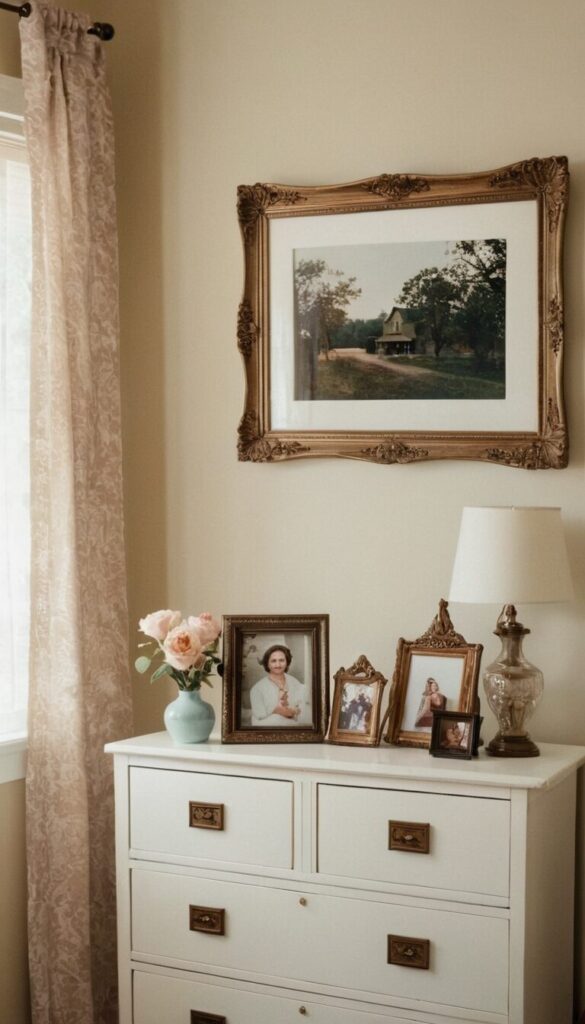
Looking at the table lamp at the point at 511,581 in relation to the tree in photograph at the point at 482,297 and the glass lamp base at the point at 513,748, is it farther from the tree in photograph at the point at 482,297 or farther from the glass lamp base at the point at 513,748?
the tree in photograph at the point at 482,297

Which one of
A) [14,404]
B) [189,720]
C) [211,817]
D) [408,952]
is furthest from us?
[14,404]

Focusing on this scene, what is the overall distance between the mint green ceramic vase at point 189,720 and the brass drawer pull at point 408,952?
2.05 ft

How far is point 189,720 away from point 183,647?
0.56 feet

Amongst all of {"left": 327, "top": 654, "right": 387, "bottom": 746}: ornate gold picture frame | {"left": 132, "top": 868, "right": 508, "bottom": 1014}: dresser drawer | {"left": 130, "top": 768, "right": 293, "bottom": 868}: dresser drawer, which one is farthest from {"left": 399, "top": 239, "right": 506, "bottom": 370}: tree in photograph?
{"left": 132, "top": 868, "right": 508, "bottom": 1014}: dresser drawer

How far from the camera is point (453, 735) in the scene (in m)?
2.57

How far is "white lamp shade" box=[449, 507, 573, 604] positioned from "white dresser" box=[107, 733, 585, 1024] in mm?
349

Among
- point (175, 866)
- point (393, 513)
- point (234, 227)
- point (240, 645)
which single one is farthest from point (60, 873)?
point (234, 227)

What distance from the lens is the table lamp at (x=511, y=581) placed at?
8.37 ft

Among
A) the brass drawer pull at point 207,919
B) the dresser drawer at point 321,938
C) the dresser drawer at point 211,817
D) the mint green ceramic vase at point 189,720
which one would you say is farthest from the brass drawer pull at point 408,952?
the mint green ceramic vase at point 189,720

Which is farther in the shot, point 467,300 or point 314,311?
point 314,311

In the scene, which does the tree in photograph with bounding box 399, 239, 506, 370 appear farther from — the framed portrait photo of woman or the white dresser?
the white dresser

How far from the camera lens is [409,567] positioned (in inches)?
117

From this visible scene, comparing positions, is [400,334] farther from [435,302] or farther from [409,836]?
[409,836]

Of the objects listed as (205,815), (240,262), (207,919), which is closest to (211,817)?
(205,815)
